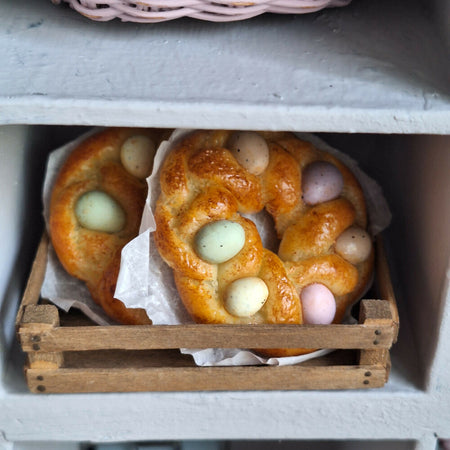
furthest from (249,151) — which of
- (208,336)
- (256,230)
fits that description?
(208,336)

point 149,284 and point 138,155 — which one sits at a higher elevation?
point 138,155

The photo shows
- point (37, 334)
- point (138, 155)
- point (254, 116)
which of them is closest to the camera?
point (254, 116)

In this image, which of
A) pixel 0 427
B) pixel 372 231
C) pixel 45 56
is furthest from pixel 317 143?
pixel 0 427

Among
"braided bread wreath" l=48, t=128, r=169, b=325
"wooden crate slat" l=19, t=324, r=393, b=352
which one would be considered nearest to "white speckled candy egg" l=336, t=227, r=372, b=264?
"wooden crate slat" l=19, t=324, r=393, b=352

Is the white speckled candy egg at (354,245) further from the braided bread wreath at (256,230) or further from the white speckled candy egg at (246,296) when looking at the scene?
the white speckled candy egg at (246,296)

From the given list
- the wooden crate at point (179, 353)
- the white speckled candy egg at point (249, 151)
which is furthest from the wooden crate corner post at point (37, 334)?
the white speckled candy egg at point (249, 151)

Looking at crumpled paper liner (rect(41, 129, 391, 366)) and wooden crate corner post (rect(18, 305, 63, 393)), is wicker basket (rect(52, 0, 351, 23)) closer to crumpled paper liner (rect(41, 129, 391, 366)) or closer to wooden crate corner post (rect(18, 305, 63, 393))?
crumpled paper liner (rect(41, 129, 391, 366))

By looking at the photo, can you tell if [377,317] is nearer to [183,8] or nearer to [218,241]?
[218,241]

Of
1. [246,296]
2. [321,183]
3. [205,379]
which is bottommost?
[205,379]
